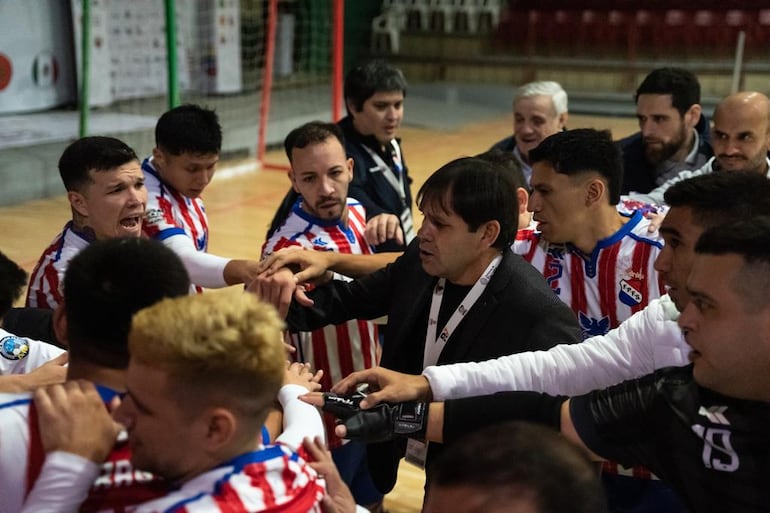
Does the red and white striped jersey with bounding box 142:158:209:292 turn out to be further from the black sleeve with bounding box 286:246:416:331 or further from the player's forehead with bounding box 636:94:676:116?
the player's forehead with bounding box 636:94:676:116

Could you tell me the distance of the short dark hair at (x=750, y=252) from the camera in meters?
1.69

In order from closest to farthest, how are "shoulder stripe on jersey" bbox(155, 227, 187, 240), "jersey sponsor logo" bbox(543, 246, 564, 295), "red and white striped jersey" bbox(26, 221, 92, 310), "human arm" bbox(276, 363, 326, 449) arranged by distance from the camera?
1. "human arm" bbox(276, 363, 326, 449)
2. "red and white striped jersey" bbox(26, 221, 92, 310)
3. "jersey sponsor logo" bbox(543, 246, 564, 295)
4. "shoulder stripe on jersey" bbox(155, 227, 187, 240)

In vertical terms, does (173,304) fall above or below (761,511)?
above

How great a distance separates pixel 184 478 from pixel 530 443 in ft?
1.89

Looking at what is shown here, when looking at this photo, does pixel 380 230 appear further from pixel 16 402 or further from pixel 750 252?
pixel 16 402

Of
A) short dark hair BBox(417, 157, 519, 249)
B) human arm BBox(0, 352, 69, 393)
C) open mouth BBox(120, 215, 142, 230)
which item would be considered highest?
short dark hair BBox(417, 157, 519, 249)

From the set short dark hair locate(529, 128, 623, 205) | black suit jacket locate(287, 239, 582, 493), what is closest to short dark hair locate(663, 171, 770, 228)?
black suit jacket locate(287, 239, 582, 493)

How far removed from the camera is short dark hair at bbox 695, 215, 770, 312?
1.69m

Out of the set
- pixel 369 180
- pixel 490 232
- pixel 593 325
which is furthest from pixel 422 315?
pixel 369 180

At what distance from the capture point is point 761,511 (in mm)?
1706

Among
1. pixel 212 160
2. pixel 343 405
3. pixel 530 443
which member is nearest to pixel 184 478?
pixel 530 443

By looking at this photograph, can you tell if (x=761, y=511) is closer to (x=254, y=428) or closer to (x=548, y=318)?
(x=548, y=318)

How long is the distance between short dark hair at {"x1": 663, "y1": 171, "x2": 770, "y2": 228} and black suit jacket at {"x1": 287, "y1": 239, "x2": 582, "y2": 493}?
46cm

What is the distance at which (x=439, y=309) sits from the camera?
2627mm
